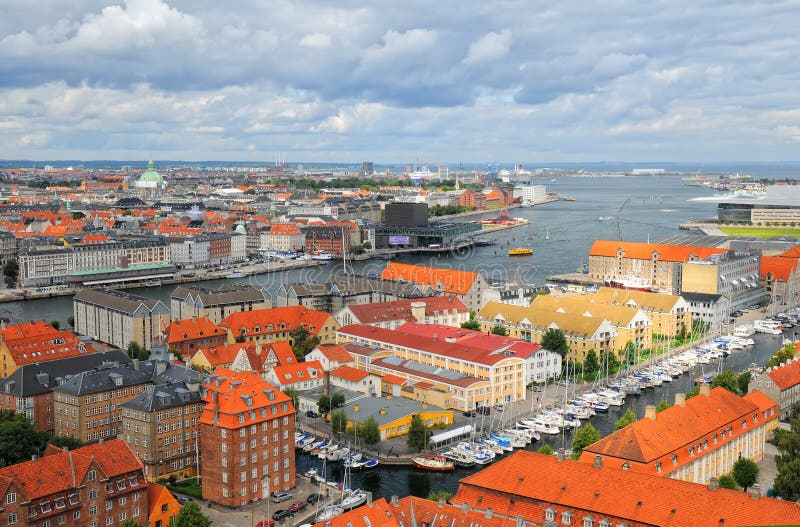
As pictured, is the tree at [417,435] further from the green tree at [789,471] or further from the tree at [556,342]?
the tree at [556,342]

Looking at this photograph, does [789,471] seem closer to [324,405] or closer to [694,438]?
[694,438]

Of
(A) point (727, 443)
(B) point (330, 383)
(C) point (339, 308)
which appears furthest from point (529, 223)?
(A) point (727, 443)

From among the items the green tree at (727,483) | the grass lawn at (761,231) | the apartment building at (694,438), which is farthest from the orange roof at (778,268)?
the grass lawn at (761,231)

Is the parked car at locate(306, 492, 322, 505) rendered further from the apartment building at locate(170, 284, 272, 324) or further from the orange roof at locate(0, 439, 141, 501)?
the apartment building at locate(170, 284, 272, 324)

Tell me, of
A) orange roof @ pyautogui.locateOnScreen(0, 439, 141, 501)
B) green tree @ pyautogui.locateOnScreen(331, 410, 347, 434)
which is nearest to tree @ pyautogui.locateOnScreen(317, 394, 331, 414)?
green tree @ pyautogui.locateOnScreen(331, 410, 347, 434)

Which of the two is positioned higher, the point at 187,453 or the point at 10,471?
the point at 10,471

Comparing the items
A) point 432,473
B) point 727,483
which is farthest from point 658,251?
point 727,483

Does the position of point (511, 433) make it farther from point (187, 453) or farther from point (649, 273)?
point (649, 273)
